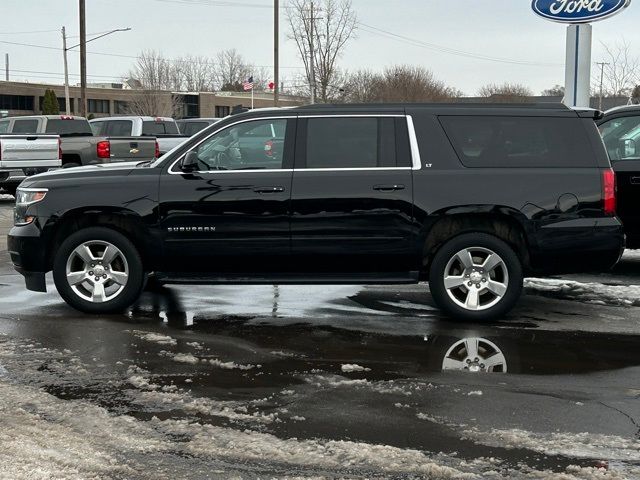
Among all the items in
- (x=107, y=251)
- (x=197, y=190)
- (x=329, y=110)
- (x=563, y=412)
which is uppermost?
(x=329, y=110)

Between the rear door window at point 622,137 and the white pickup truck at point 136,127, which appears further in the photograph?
the white pickup truck at point 136,127

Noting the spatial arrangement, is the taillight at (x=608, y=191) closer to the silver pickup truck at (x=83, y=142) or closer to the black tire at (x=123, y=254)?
the black tire at (x=123, y=254)

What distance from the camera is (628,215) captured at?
9.87 m

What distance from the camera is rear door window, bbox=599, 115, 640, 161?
1002cm

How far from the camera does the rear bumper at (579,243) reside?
783 centimetres

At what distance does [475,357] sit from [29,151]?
15.7 meters

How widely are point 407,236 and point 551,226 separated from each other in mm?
1252

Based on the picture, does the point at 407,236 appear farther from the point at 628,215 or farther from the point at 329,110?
the point at 628,215

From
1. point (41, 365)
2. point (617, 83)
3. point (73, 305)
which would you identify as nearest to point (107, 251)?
point (73, 305)

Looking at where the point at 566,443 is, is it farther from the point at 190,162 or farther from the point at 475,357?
the point at 190,162

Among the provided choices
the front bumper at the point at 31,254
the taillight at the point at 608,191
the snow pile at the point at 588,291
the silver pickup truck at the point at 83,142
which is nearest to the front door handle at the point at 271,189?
the front bumper at the point at 31,254

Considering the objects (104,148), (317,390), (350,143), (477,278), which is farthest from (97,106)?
(317,390)

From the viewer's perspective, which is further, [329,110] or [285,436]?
[329,110]

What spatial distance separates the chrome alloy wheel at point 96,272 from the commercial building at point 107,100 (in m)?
73.4
